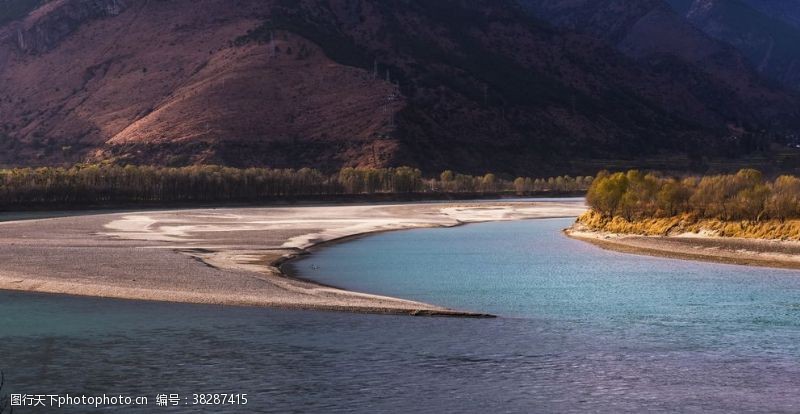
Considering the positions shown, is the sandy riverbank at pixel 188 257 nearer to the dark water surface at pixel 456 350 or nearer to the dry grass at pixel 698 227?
the dark water surface at pixel 456 350

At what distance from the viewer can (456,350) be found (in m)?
26.4

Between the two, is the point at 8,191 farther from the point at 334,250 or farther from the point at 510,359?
the point at 510,359

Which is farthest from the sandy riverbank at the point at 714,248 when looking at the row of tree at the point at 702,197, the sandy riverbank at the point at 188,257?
the sandy riverbank at the point at 188,257

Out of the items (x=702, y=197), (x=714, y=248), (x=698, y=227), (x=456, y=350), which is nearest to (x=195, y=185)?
(x=702, y=197)

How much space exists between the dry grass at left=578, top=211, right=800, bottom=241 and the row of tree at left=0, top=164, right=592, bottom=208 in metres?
70.6

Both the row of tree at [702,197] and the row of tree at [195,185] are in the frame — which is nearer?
the row of tree at [702,197]

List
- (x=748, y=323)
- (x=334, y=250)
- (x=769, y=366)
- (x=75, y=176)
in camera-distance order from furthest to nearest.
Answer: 1. (x=75, y=176)
2. (x=334, y=250)
3. (x=748, y=323)
4. (x=769, y=366)

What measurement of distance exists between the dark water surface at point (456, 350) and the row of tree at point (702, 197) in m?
14.1

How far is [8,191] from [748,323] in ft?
338

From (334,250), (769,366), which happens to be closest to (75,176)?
(334,250)

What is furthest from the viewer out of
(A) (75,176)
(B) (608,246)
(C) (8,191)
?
(A) (75,176)

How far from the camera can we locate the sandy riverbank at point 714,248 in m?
47.9

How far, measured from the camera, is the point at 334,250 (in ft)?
187

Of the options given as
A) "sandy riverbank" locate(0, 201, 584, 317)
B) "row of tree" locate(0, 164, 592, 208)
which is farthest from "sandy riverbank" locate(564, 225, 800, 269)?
"row of tree" locate(0, 164, 592, 208)
